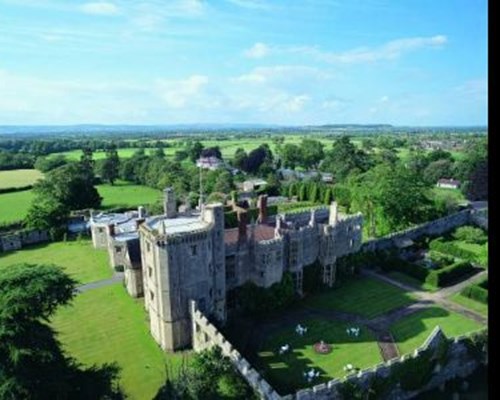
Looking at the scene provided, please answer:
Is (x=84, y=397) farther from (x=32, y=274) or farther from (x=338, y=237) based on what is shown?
(x=338, y=237)

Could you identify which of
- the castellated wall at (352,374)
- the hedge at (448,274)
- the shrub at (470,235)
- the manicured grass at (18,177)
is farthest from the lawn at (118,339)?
the manicured grass at (18,177)

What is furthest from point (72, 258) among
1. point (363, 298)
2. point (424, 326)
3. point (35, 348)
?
point (424, 326)

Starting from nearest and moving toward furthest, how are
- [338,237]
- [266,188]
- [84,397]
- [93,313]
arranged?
1. [84,397]
2. [93,313]
3. [338,237]
4. [266,188]

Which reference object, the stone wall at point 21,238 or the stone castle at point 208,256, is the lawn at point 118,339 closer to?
the stone castle at point 208,256

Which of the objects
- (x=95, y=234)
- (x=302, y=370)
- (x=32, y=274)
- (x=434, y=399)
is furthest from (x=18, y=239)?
(x=434, y=399)

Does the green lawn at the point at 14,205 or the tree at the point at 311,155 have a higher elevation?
the tree at the point at 311,155

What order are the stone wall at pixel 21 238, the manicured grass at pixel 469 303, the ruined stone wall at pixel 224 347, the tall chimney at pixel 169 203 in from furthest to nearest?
the stone wall at pixel 21 238
the tall chimney at pixel 169 203
the manicured grass at pixel 469 303
the ruined stone wall at pixel 224 347
